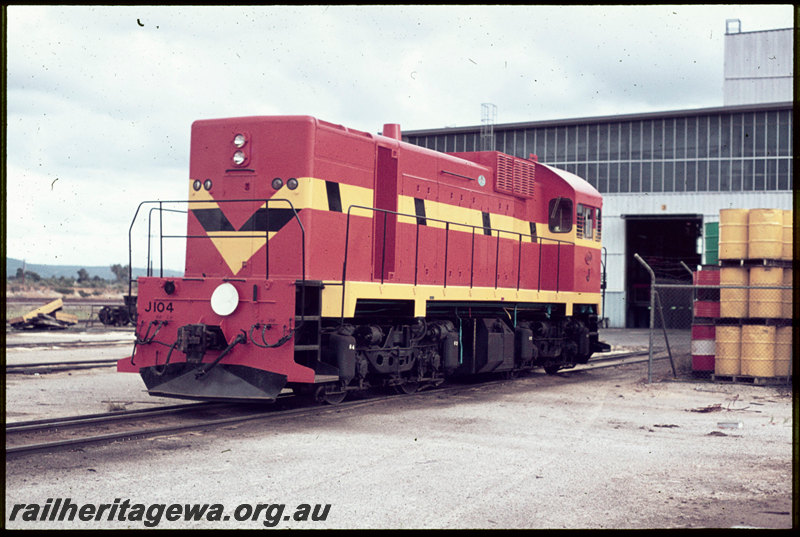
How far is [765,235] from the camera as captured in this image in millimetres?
13906

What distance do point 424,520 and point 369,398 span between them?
601cm

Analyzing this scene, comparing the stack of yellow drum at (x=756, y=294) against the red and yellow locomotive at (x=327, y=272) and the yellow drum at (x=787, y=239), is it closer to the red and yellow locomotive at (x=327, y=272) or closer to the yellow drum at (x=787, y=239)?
the yellow drum at (x=787, y=239)

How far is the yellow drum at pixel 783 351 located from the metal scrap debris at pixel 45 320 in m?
24.8

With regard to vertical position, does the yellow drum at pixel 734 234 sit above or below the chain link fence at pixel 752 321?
above

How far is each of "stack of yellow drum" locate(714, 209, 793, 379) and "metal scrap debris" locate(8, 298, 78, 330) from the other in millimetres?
24094

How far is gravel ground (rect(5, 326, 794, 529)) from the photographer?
18.4 feet

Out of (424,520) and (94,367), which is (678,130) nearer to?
(94,367)

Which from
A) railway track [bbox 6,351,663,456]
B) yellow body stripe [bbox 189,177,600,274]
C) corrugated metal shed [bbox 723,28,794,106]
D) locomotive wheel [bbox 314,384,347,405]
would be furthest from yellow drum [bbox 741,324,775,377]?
corrugated metal shed [bbox 723,28,794,106]

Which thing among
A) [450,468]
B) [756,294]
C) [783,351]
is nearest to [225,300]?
[450,468]

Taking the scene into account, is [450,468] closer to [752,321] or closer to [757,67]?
[752,321]

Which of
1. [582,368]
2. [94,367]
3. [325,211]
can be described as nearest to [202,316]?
[325,211]

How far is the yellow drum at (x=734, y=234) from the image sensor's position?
14.1 m

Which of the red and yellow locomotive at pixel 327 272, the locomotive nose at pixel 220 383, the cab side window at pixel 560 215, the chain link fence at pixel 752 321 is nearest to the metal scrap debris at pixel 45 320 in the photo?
the red and yellow locomotive at pixel 327 272

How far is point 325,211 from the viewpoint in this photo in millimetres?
10398
